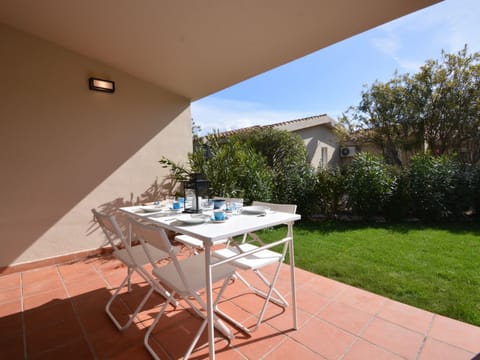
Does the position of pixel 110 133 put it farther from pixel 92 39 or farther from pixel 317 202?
pixel 317 202

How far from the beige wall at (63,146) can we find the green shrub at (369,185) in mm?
3940

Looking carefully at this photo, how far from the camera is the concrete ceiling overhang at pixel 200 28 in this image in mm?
2178

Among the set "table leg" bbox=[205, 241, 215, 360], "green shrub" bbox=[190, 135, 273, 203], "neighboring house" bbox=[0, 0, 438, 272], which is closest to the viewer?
"table leg" bbox=[205, 241, 215, 360]

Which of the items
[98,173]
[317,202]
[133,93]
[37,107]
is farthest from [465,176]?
[37,107]

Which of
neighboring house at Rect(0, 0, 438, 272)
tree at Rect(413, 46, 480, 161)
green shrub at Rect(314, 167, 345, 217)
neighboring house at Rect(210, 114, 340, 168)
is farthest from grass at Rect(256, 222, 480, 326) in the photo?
neighboring house at Rect(210, 114, 340, 168)

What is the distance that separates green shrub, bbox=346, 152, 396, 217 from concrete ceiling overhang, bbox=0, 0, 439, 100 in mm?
3056

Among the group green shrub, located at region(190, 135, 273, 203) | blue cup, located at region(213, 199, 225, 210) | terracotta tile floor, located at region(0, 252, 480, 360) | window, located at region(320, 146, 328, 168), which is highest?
window, located at region(320, 146, 328, 168)

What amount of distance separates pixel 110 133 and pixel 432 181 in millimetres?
5881

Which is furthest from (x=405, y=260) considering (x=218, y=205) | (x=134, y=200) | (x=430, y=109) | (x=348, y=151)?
(x=348, y=151)

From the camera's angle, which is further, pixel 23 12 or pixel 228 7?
pixel 23 12

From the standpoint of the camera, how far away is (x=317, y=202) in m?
5.41

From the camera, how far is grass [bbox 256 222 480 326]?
2.26m

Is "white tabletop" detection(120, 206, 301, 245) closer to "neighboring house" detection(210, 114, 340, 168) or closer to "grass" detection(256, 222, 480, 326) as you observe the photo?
"grass" detection(256, 222, 480, 326)

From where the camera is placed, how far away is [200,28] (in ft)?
8.54
